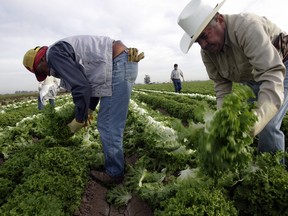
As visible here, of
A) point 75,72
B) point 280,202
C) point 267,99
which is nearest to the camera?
point 267,99

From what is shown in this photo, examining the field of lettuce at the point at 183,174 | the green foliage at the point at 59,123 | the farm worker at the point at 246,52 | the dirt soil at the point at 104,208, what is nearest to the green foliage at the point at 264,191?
the field of lettuce at the point at 183,174

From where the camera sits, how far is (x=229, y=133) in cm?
241

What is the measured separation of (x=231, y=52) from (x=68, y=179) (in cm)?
258

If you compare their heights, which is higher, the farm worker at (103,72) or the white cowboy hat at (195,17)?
the white cowboy hat at (195,17)

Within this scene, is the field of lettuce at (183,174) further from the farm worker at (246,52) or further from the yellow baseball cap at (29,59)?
the yellow baseball cap at (29,59)

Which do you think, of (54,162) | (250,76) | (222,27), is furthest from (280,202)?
(54,162)

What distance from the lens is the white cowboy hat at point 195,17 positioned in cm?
291

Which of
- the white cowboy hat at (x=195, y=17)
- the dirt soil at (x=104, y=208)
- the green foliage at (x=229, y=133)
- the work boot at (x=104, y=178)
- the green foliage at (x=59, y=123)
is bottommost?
the dirt soil at (x=104, y=208)

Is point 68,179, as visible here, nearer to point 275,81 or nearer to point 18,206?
point 18,206

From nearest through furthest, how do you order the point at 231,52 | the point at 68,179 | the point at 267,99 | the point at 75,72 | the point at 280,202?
the point at 267,99, the point at 280,202, the point at 231,52, the point at 75,72, the point at 68,179

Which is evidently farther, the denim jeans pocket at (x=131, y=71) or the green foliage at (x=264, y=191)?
the denim jeans pocket at (x=131, y=71)

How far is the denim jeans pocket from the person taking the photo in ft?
13.5

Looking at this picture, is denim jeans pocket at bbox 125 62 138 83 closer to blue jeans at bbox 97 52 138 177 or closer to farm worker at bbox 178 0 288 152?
blue jeans at bbox 97 52 138 177

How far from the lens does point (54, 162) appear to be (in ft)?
14.0
